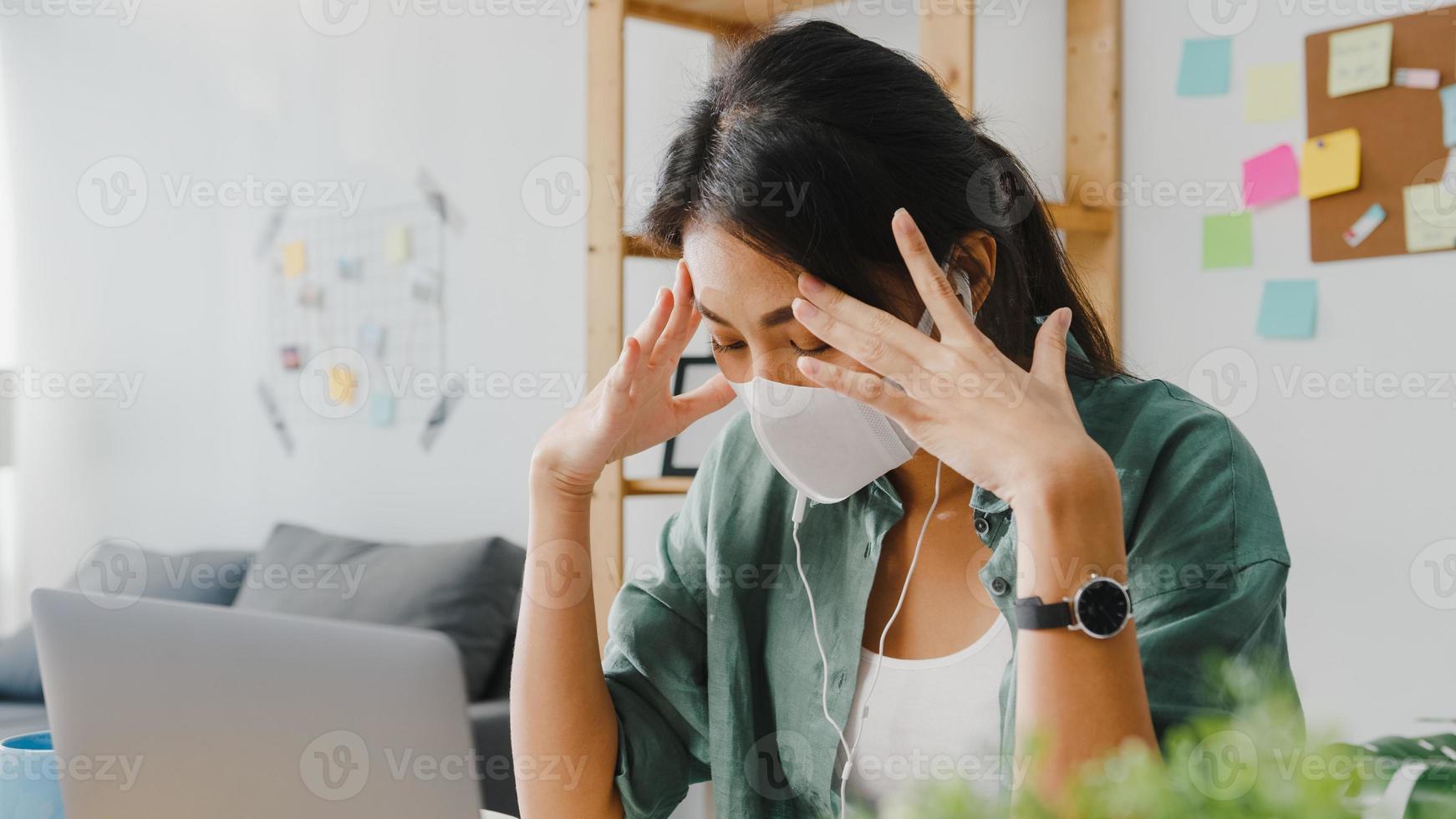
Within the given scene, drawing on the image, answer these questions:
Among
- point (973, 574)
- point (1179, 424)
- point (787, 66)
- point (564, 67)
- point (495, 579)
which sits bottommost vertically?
point (495, 579)

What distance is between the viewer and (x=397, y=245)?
→ 3033 mm

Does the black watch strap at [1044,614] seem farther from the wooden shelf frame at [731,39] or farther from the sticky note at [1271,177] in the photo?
the sticky note at [1271,177]

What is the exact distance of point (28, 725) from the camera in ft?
8.96

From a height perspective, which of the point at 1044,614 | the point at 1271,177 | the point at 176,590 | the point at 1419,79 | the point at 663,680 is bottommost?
the point at 176,590

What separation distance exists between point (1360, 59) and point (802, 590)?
3.84ft

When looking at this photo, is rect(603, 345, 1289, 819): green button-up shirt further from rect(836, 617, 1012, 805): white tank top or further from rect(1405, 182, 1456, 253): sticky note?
rect(1405, 182, 1456, 253): sticky note

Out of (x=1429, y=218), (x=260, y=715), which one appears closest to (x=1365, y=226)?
(x=1429, y=218)

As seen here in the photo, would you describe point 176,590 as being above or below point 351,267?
below

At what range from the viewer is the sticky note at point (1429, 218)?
5.15ft

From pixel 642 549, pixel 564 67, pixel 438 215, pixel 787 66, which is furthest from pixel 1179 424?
pixel 438 215

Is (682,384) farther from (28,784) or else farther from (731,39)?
(28,784)

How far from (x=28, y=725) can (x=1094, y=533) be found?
278 cm

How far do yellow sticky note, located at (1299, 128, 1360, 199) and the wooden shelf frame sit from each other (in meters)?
0.29

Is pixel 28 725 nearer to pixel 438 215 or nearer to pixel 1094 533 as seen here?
pixel 438 215
